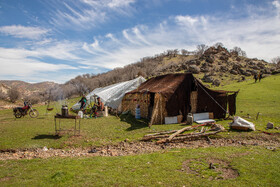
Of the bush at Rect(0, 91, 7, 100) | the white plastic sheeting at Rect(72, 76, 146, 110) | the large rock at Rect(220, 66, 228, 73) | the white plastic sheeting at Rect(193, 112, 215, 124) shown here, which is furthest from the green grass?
the large rock at Rect(220, 66, 228, 73)

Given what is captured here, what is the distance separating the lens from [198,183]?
4465mm

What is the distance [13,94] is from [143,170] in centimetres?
4493

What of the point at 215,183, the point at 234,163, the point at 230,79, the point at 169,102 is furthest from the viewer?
the point at 230,79

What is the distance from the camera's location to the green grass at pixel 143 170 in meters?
4.55

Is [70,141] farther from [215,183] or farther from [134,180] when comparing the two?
[215,183]

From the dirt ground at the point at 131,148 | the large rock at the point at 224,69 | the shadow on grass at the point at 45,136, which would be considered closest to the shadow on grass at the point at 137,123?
the dirt ground at the point at 131,148

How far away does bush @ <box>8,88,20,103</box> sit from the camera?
38281mm

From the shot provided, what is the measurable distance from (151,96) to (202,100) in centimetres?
418

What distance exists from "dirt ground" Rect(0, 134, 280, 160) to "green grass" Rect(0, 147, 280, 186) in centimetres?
68

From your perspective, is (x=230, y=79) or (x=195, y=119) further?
(x=230, y=79)

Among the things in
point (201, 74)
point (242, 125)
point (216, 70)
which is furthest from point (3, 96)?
point (216, 70)

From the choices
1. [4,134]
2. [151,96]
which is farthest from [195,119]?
[4,134]

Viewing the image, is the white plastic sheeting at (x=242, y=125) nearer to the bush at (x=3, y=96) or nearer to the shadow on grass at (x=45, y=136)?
the shadow on grass at (x=45, y=136)

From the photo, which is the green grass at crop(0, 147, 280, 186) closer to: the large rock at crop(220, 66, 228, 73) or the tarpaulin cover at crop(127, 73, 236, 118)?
the tarpaulin cover at crop(127, 73, 236, 118)
